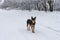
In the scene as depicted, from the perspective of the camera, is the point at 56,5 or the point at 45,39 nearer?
the point at 45,39

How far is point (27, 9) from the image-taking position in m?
17.5

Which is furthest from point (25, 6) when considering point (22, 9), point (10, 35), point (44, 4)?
point (10, 35)

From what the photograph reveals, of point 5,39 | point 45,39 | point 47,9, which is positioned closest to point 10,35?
point 5,39

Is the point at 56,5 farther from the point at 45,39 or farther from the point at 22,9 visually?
the point at 45,39

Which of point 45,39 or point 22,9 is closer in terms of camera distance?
point 45,39

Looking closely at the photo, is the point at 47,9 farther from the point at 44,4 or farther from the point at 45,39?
the point at 45,39

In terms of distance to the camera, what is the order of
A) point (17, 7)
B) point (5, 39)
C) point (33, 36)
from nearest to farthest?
point (5, 39), point (33, 36), point (17, 7)

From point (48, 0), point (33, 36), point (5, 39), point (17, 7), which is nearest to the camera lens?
point (5, 39)

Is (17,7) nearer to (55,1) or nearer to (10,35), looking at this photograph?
(55,1)

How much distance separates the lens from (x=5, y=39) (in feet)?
19.5

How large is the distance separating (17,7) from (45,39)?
12.3m

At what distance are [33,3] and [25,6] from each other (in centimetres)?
83

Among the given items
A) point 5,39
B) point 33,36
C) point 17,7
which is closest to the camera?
point 5,39

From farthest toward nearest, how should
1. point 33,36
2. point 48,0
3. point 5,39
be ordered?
point 48,0 → point 33,36 → point 5,39
